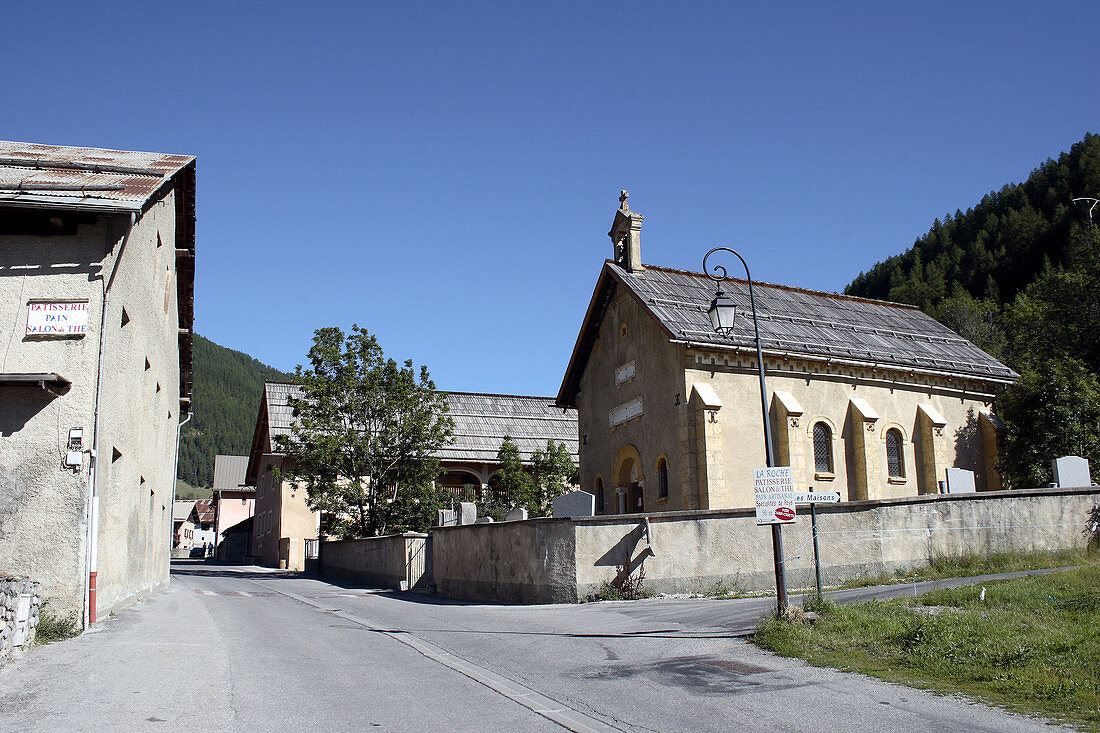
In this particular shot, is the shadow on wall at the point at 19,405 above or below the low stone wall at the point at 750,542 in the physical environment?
above

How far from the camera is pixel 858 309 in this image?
34156 mm

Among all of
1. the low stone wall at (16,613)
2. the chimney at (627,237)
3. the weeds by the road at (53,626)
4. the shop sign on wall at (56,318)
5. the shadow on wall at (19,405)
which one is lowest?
the weeds by the road at (53,626)

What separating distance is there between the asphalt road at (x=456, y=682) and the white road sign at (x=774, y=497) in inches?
69.7

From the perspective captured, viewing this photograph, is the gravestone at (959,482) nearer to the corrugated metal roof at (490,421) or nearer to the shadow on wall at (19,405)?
the shadow on wall at (19,405)

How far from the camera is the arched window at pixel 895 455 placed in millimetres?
28750

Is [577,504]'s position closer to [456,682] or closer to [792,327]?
[456,682]

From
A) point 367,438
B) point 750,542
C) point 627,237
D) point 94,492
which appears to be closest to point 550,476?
point 367,438

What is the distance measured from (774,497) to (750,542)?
6.62m

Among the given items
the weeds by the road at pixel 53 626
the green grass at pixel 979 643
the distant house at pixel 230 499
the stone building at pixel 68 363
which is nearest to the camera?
the green grass at pixel 979 643

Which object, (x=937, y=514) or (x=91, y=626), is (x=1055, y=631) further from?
(x=91, y=626)

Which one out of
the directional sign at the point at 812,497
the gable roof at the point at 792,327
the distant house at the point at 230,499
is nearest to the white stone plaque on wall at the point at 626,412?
the gable roof at the point at 792,327

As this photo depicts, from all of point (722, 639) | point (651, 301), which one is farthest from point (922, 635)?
point (651, 301)

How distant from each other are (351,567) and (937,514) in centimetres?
2253

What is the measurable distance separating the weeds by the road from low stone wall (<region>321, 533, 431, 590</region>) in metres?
14.8
